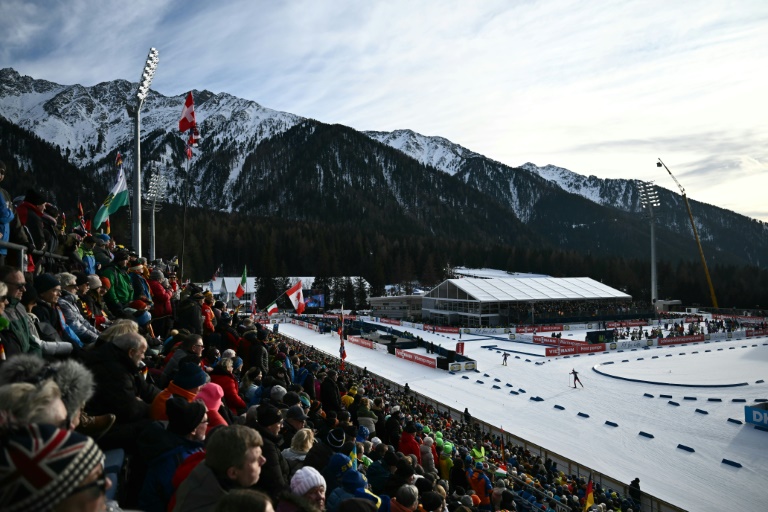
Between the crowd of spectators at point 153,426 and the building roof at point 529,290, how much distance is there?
43.9 metres

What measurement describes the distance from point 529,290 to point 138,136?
48220mm

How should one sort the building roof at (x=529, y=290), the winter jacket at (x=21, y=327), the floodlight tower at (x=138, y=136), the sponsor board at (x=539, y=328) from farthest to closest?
the building roof at (x=529, y=290) → the sponsor board at (x=539, y=328) → the floodlight tower at (x=138, y=136) → the winter jacket at (x=21, y=327)

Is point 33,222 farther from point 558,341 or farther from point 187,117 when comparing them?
point 558,341

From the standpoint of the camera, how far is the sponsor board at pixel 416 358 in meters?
28.5

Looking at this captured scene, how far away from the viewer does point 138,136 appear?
12.7 metres

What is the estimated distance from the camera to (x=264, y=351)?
7.54 meters

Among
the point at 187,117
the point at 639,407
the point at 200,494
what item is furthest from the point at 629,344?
the point at 200,494

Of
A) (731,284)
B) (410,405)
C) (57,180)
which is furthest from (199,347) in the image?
(57,180)

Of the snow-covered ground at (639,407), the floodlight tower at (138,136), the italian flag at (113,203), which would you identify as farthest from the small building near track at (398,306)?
the floodlight tower at (138,136)

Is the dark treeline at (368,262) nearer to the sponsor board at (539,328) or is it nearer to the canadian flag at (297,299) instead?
the sponsor board at (539,328)

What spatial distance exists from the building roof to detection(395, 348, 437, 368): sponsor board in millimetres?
19644

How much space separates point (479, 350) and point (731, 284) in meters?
65.2

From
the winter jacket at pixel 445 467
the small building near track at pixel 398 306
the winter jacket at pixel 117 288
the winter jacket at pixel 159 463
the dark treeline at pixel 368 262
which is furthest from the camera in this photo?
the dark treeline at pixel 368 262

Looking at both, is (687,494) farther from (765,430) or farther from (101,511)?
(101,511)
